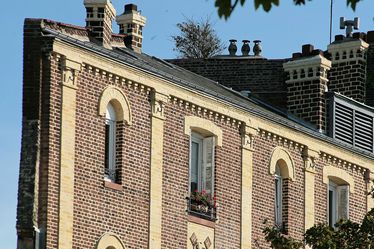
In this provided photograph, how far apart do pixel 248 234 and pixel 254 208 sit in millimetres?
781

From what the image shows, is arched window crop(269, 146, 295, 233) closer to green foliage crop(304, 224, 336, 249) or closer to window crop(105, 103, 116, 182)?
window crop(105, 103, 116, 182)

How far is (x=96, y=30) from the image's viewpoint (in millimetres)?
32719

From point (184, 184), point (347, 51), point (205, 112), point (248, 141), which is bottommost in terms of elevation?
point (184, 184)

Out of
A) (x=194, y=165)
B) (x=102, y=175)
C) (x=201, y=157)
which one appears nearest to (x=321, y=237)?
(x=102, y=175)

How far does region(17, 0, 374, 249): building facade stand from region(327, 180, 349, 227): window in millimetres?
41

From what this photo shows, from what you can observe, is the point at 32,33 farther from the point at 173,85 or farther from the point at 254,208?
the point at 254,208

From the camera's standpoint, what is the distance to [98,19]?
32844mm

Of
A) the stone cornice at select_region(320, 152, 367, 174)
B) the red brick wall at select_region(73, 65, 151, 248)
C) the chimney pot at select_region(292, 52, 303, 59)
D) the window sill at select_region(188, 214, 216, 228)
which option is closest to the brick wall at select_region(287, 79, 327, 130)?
the stone cornice at select_region(320, 152, 367, 174)

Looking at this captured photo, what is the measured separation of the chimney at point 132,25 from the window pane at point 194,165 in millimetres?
4220

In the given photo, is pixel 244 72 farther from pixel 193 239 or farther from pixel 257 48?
pixel 193 239

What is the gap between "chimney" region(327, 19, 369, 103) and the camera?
148 feet

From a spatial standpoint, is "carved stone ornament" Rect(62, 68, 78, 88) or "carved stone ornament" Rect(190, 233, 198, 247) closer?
"carved stone ornament" Rect(62, 68, 78, 88)

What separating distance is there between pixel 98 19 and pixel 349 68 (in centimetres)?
1462

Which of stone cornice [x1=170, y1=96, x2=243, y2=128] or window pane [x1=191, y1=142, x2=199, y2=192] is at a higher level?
stone cornice [x1=170, y1=96, x2=243, y2=128]
